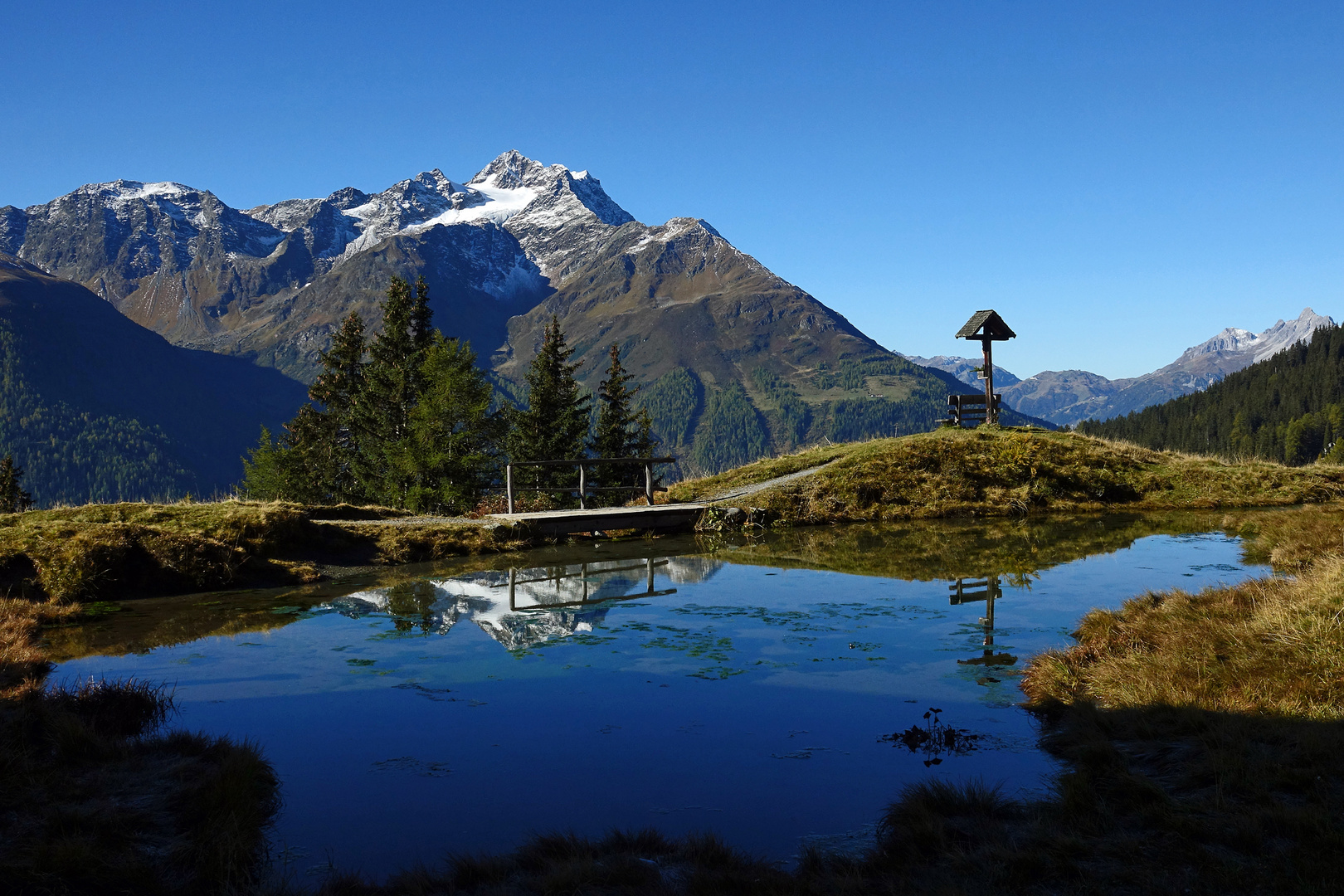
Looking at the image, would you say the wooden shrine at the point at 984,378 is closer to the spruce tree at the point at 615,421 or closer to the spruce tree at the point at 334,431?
the spruce tree at the point at 615,421

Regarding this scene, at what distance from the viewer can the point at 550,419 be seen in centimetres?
5638

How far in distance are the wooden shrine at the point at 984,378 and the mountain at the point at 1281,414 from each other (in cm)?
13127

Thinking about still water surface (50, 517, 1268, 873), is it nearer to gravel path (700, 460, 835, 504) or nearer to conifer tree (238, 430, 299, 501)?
gravel path (700, 460, 835, 504)

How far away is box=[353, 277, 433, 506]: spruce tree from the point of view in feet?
162

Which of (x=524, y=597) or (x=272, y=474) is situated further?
(x=272, y=474)

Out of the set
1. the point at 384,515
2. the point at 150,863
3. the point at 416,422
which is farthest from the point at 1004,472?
the point at 150,863

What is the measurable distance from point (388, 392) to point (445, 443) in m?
6.75

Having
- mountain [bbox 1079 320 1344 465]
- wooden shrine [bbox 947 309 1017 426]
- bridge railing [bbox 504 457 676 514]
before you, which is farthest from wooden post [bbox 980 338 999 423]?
mountain [bbox 1079 320 1344 465]

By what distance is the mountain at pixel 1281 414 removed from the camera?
161 metres

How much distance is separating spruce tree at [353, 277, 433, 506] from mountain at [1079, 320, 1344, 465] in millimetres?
142815

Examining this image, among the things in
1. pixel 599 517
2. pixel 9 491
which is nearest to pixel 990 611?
pixel 599 517

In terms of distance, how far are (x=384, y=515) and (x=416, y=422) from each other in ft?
54.4

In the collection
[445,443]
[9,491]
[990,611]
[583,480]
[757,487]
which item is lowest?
[990,611]

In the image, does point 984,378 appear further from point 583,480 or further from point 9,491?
point 9,491
